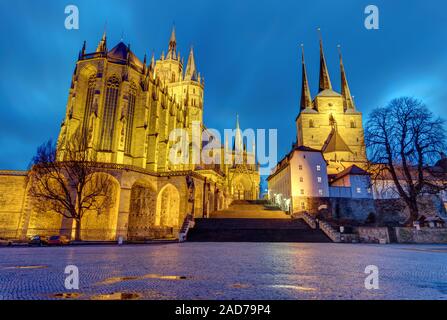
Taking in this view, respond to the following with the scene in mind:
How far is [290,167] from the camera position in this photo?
117ft

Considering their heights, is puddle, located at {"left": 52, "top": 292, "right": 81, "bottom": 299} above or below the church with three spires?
below

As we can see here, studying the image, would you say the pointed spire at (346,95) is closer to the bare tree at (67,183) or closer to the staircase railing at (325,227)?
the staircase railing at (325,227)

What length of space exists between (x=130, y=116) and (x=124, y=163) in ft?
22.7

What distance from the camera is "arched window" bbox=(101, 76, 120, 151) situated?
107 ft

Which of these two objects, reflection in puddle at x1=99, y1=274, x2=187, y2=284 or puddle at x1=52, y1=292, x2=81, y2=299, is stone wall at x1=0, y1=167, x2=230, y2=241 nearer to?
reflection in puddle at x1=99, y1=274, x2=187, y2=284

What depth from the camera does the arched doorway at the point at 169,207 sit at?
3056 centimetres

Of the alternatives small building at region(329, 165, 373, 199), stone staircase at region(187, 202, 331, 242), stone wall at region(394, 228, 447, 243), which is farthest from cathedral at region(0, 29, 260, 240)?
stone wall at region(394, 228, 447, 243)

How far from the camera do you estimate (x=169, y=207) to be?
3100 cm

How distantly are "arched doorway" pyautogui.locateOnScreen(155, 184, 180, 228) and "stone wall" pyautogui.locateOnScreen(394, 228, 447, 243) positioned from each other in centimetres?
2232

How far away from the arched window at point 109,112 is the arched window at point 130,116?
1.96m

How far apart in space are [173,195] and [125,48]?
88.7ft

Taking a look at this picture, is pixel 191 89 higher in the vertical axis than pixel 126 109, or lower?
higher
